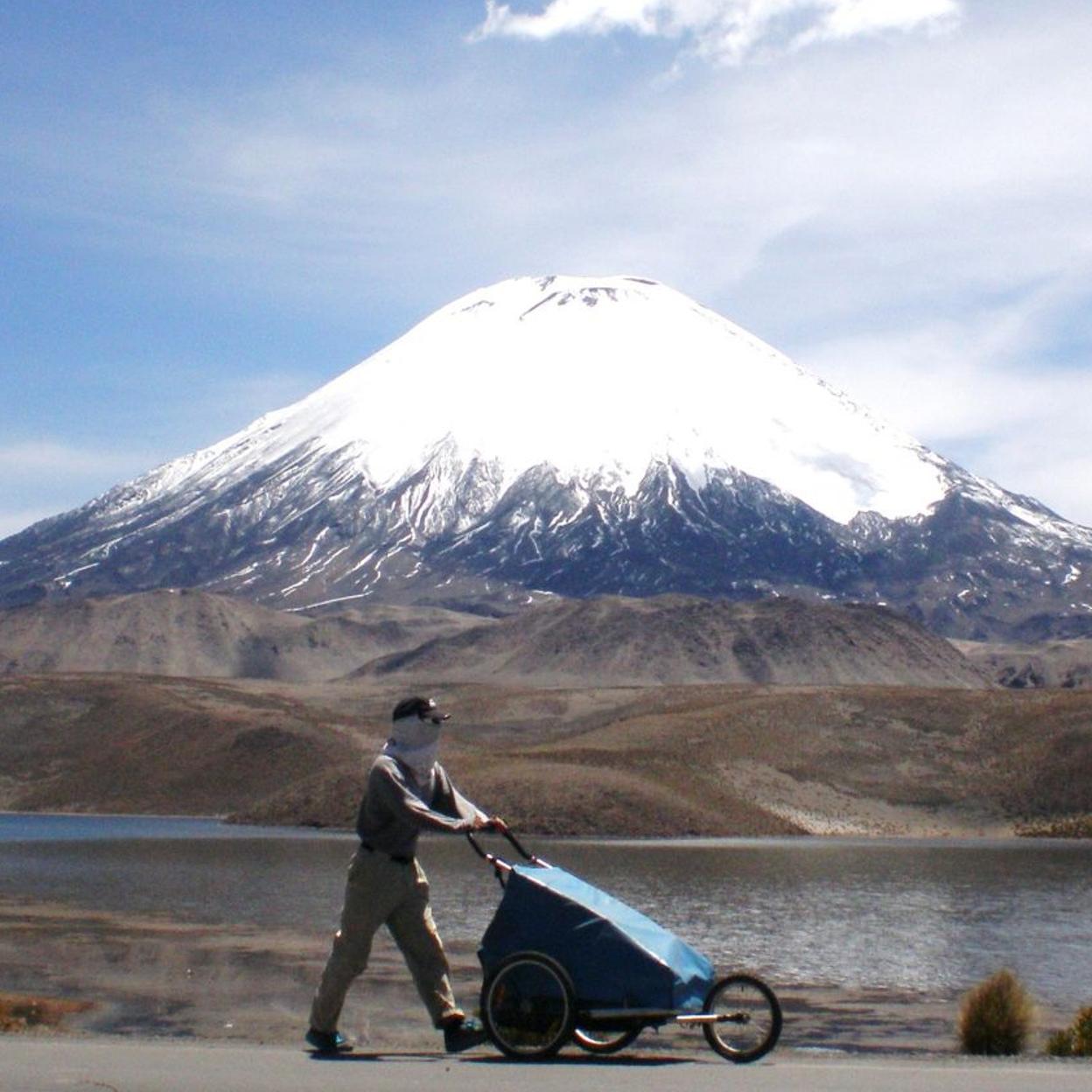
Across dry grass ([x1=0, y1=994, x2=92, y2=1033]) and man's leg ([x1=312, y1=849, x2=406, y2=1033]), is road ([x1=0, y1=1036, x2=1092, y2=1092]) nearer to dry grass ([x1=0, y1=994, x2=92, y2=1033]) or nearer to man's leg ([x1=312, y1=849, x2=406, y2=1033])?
man's leg ([x1=312, y1=849, x2=406, y2=1033])

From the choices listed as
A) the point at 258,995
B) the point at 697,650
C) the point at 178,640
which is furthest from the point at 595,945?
the point at 178,640

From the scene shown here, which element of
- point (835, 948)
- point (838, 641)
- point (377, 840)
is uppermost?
point (838, 641)

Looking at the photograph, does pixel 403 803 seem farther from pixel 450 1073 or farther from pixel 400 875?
pixel 450 1073

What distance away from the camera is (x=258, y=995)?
18.7m

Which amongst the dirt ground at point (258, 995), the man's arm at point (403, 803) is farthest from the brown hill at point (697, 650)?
the man's arm at point (403, 803)

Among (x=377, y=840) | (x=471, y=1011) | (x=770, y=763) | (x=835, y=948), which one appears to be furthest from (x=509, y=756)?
(x=377, y=840)

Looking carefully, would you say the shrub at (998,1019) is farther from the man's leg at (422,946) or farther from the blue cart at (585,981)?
the man's leg at (422,946)

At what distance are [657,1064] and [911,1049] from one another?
4.74 metres

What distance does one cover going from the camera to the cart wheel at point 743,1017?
11.6 meters

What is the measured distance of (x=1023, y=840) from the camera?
6731cm

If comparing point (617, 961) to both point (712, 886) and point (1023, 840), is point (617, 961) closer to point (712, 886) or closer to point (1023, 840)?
point (712, 886)

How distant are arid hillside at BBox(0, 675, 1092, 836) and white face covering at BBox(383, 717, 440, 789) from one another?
175ft

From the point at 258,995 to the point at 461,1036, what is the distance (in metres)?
7.65

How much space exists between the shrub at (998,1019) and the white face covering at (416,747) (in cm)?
485
